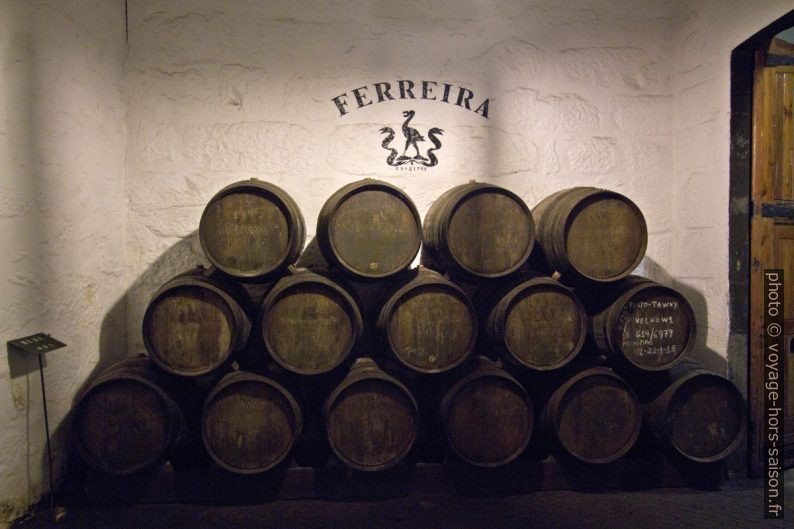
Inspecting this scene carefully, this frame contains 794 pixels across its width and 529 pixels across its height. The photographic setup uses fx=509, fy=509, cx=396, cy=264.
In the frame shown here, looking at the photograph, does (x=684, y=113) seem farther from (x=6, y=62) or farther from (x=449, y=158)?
(x=6, y=62)

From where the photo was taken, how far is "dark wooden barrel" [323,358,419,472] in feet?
8.73

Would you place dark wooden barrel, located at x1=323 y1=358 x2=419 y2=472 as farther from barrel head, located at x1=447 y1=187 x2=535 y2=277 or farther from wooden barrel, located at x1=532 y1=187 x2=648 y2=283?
wooden barrel, located at x1=532 y1=187 x2=648 y2=283

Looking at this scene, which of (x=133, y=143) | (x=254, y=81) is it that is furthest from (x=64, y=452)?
(x=254, y=81)

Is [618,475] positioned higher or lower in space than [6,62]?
lower

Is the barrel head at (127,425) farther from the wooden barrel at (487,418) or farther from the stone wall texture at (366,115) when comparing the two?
the wooden barrel at (487,418)

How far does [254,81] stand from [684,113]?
2.96 metres

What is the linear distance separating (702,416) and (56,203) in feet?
12.3

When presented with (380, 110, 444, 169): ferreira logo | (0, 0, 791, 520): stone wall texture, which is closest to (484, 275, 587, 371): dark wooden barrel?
(0, 0, 791, 520): stone wall texture

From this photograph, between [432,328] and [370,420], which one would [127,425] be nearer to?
[370,420]

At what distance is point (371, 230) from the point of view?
9.18ft

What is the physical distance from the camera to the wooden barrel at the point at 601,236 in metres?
2.85

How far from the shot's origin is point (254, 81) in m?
3.43

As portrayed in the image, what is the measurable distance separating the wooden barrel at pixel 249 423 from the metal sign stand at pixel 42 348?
0.79 m

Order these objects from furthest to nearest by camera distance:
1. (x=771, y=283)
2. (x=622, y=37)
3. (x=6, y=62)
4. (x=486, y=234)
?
(x=622, y=37), (x=771, y=283), (x=486, y=234), (x=6, y=62)
